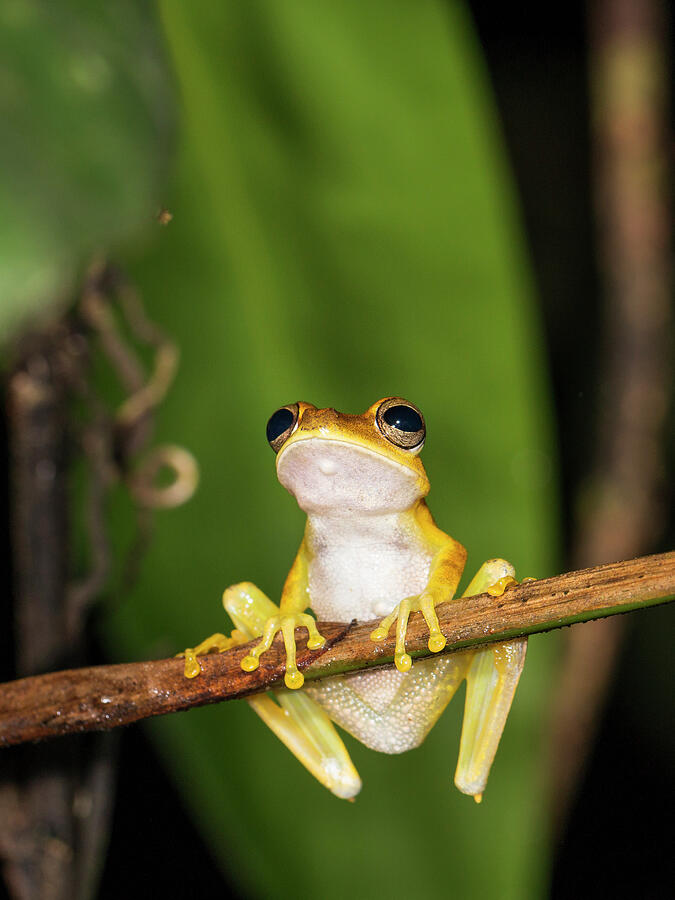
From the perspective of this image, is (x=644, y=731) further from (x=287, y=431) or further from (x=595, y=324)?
(x=287, y=431)

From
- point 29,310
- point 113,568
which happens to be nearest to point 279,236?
point 113,568

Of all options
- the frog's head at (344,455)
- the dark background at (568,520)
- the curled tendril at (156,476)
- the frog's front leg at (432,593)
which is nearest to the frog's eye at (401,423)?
the frog's head at (344,455)

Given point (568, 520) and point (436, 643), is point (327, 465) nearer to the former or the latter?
point (436, 643)

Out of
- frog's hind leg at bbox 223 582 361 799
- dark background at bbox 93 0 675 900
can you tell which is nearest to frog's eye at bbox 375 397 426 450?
frog's hind leg at bbox 223 582 361 799

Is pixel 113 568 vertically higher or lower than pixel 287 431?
higher

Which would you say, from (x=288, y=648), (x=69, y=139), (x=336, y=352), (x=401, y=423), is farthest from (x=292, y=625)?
(x=336, y=352)

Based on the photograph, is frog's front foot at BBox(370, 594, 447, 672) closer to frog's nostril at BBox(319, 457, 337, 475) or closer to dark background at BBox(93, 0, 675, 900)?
frog's nostril at BBox(319, 457, 337, 475)

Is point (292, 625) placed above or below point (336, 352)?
below
